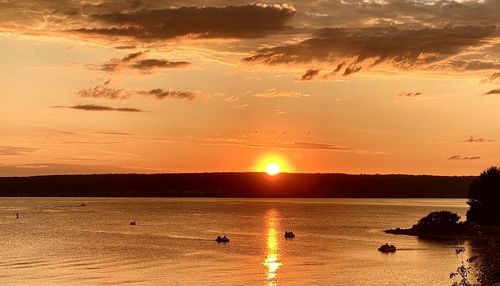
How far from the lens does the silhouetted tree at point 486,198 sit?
6560 inches

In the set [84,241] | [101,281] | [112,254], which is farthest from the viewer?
[84,241]

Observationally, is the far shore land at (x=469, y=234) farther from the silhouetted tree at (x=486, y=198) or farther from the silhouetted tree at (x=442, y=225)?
the silhouetted tree at (x=486, y=198)

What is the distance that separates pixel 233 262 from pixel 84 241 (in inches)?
2001

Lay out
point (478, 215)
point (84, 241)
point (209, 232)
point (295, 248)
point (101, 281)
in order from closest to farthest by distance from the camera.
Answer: point (101, 281), point (295, 248), point (84, 241), point (478, 215), point (209, 232)

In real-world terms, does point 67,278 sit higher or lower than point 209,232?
lower

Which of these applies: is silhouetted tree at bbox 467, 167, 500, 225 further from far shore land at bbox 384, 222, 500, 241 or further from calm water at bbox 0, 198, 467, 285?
calm water at bbox 0, 198, 467, 285

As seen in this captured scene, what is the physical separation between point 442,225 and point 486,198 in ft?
42.6

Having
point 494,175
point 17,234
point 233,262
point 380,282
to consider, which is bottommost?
point 380,282

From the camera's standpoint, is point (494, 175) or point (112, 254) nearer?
point (112, 254)

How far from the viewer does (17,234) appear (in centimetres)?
17162

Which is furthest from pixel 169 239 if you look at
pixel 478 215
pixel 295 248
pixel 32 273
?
pixel 478 215

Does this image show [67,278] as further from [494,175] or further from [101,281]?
[494,175]

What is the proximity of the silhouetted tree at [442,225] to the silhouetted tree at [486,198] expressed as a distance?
6004mm

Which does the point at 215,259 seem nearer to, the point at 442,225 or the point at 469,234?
the point at 469,234
